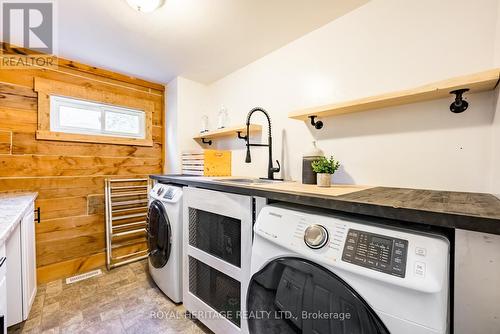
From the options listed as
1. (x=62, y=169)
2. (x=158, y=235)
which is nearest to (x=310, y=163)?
(x=158, y=235)

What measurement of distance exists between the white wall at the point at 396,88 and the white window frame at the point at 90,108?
179 cm

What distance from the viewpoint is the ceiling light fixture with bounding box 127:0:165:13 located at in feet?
4.15

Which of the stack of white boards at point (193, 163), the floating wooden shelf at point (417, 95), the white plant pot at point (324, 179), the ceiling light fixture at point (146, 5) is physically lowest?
the white plant pot at point (324, 179)

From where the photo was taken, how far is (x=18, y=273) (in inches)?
53.2

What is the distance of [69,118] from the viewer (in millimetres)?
2129

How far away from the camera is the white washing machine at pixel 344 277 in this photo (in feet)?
1.70

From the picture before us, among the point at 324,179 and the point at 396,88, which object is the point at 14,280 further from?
the point at 396,88

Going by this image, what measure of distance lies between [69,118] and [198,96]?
1.33 metres

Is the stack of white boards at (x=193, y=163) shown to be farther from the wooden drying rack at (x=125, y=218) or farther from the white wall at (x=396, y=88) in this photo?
the white wall at (x=396, y=88)

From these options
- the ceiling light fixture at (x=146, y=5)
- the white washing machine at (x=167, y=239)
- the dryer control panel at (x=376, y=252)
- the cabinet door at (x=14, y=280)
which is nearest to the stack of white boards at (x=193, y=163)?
the white washing machine at (x=167, y=239)

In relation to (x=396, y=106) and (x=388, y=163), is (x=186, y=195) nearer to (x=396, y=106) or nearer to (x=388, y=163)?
(x=388, y=163)

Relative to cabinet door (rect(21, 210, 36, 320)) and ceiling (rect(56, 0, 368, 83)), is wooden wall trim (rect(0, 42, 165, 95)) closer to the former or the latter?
ceiling (rect(56, 0, 368, 83))

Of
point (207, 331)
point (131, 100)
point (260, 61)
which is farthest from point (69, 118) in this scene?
point (207, 331)
